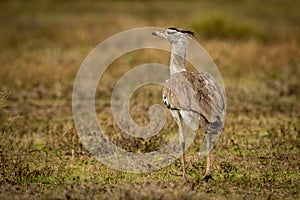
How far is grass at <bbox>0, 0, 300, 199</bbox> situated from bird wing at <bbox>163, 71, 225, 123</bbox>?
0.79 meters

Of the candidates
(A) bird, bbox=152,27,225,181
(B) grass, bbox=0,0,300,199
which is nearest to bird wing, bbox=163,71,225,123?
(A) bird, bbox=152,27,225,181

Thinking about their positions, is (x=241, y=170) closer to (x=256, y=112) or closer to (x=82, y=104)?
(x=256, y=112)

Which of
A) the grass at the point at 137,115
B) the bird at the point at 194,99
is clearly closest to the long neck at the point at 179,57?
the bird at the point at 194,99

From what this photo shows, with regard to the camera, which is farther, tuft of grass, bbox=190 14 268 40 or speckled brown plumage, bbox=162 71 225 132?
tuft of grass, bbox=190 14 268 40

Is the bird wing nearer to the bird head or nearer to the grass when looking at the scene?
the bird head

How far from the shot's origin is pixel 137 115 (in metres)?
8.89

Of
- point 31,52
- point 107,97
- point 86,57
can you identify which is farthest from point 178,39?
point 31,52

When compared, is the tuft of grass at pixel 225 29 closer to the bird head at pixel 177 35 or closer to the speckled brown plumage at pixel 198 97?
the bird head at pixel 177 35

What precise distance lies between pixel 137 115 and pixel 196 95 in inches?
85.8

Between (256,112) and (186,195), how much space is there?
567cm

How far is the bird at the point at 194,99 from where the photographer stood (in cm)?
663

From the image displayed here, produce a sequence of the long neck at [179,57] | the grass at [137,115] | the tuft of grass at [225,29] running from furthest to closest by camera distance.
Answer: the tuft of grass at [225,29]
the long neck at [179,57]
the grass at [137,115]

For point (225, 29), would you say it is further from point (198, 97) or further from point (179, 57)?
point (198, 97)

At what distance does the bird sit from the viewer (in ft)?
21.8
